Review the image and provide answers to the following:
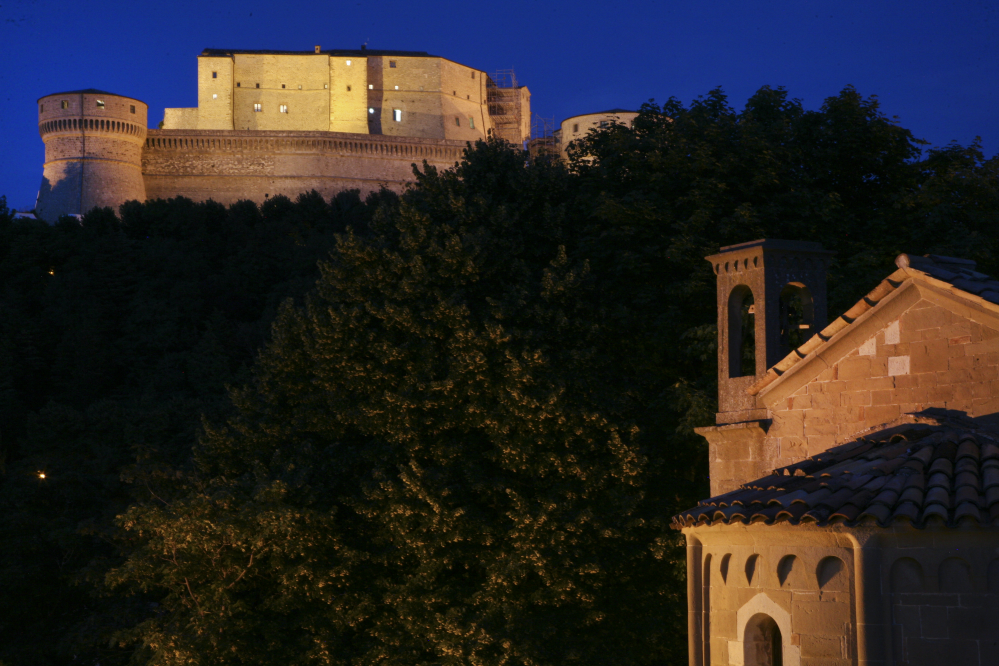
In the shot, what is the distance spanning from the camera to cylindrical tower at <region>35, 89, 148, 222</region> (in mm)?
70125

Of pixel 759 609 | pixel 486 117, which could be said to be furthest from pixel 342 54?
pixel 759 609

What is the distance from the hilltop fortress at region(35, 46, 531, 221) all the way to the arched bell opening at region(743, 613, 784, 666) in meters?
65.2

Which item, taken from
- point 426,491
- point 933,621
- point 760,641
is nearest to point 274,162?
point 426,491

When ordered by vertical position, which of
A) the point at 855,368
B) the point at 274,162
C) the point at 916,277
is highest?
the point at 274,162

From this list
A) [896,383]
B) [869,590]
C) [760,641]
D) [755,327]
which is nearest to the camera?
[869,590]

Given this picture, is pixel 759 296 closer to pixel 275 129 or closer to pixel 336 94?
pixel 275 129

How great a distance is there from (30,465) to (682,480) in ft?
68.3

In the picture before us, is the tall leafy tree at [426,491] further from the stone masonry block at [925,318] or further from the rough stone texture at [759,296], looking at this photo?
the stone masonry block at [925,318]

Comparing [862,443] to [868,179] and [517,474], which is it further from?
[868,179]

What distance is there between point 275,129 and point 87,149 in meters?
14.5

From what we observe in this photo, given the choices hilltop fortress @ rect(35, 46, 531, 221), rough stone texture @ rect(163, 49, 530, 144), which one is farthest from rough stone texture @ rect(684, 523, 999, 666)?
rough stone texture @ rect(163, 49, 530, 144)

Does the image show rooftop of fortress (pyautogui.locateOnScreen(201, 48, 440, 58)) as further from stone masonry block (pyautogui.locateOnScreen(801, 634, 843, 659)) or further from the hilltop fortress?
stone masonry block (pyautogui.locateOnScreen(801, 634, 843, 659))

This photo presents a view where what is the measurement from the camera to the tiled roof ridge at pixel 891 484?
894 cm

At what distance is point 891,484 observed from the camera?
372 inches
